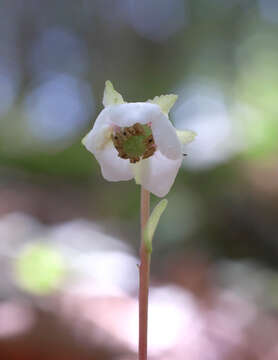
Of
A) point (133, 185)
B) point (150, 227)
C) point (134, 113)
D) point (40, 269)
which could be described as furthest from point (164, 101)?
point (133, 185)

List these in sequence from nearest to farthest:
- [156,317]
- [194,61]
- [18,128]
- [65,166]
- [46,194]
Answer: [156,317] → [46,194] → [65,166] → [18,128] → [194,61]

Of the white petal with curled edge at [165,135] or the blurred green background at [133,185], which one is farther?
the blurred green background at [133,185]

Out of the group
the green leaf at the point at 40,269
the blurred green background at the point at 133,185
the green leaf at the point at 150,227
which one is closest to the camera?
the green leaf at the point at 150,227

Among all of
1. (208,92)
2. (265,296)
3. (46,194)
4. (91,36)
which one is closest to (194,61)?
(208,92)

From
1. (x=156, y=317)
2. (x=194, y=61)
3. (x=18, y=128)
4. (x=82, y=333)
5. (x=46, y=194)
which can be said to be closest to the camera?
(x=82, y=333)

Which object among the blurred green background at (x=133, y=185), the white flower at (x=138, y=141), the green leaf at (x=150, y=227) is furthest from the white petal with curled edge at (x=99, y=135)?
the blurred green background at (x=133, y=185)

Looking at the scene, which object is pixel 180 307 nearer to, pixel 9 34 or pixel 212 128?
pixel 212 128

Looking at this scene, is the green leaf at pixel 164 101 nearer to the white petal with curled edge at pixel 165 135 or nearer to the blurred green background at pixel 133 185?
the white petal with curled edge at pixel 165 135

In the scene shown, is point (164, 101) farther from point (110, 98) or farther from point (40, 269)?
point (40, 269)

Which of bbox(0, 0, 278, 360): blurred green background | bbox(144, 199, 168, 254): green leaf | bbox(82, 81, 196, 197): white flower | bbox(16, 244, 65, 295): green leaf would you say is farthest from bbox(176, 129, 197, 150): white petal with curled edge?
bbox(16, 244, 65, 295): green leaf
